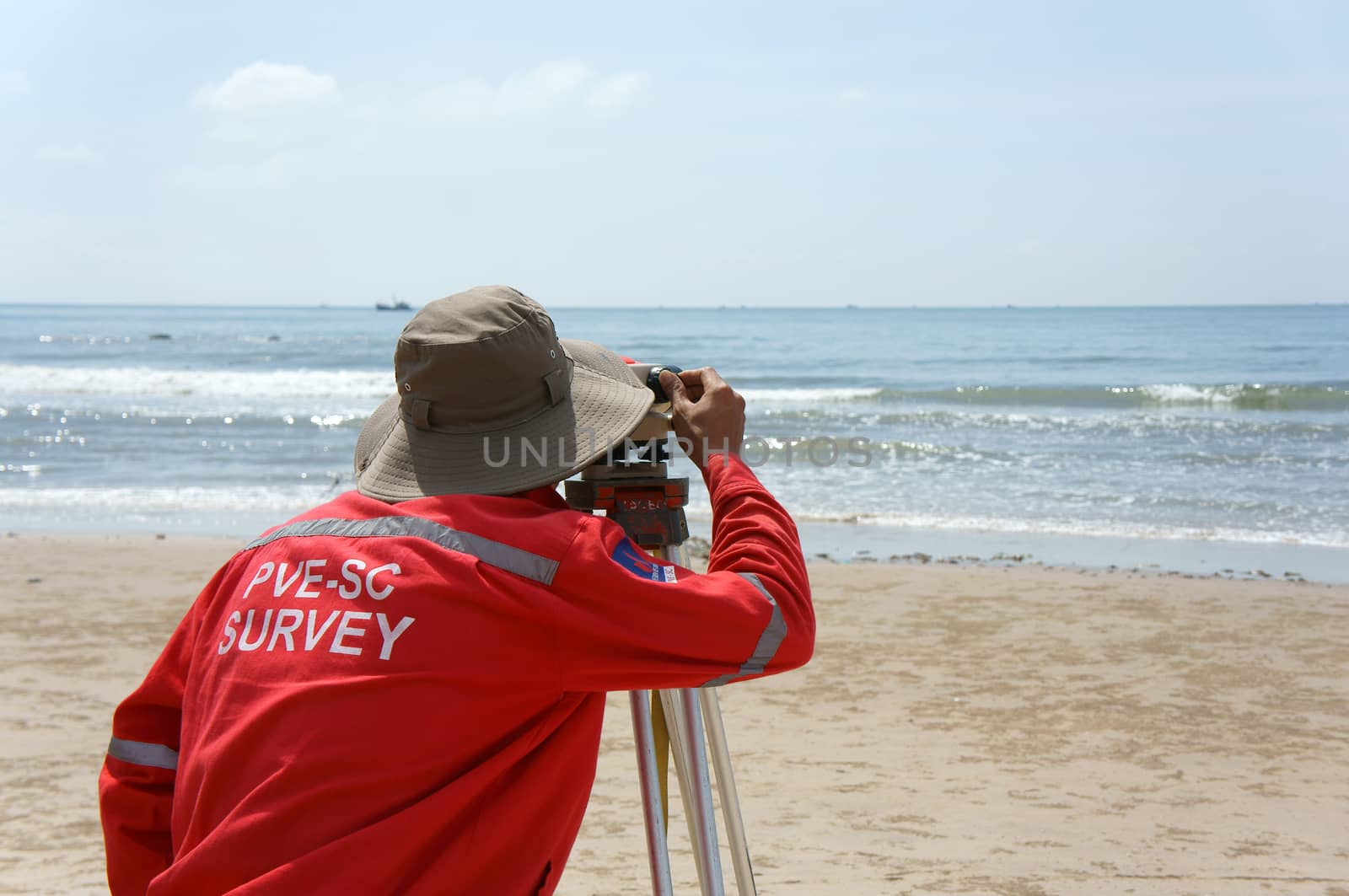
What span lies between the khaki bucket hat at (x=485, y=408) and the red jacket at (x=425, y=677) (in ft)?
0.21

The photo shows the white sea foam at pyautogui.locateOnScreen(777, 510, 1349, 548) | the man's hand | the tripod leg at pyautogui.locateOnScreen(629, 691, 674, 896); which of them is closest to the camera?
the man's hand

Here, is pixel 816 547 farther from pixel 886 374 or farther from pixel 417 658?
pixel 886 374

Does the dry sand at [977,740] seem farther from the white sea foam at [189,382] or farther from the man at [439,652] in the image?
the white sea foam at [189,382]

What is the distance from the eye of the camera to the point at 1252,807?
3.46 meters

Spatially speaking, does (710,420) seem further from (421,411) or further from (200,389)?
(200,389)

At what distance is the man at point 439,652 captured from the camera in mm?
1176

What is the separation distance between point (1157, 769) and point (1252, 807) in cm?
34

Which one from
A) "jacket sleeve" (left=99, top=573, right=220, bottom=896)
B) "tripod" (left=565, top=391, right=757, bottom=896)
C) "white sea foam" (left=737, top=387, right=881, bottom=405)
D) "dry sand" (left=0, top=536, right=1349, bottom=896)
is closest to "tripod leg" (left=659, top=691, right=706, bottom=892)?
"tripod" (left=565, top=391, right=757, bottom=896)

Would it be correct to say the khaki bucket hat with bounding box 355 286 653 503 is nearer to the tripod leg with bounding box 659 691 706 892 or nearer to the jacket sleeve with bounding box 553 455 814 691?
the jacket sleeve with bounding box 553 455 814 691

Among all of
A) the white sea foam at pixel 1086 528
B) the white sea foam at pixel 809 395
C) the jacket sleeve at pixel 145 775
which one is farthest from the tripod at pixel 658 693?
the white sea foam at pixel 809 395

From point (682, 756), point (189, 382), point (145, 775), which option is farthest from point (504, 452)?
point (189, 382)

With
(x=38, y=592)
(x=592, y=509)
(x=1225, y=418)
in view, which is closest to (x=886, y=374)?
(x=1225, y=418)

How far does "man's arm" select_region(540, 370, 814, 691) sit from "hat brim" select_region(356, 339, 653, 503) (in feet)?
0.38

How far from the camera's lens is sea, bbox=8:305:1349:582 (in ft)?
26.5
